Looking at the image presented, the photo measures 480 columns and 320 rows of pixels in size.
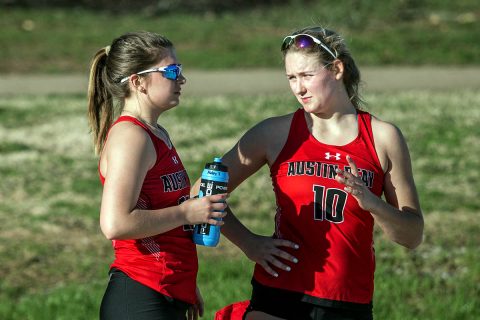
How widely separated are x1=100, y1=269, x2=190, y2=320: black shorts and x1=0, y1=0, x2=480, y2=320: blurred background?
4.63ft

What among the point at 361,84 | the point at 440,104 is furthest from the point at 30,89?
the point at 361,84

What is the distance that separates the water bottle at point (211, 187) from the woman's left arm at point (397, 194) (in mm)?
485

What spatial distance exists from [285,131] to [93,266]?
4.08m

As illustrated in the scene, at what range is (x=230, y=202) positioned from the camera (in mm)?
9492

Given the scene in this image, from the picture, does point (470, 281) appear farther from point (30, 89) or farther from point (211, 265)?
point (30, 89)

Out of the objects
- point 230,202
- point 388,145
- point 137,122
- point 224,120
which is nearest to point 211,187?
point 137,122

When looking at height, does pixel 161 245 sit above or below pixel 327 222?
below

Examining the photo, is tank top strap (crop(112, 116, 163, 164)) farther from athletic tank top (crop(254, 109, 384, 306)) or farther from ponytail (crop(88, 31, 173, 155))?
athletic tank top (crop(254, 109, 384, 306))

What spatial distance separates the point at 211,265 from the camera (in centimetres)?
747

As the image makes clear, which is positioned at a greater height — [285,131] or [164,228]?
[285,131]

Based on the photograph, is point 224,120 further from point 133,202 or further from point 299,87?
point 133,202

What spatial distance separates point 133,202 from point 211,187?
0.99 feet

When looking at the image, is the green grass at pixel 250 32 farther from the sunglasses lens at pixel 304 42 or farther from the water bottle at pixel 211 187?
the water bottle at pixel 211 187

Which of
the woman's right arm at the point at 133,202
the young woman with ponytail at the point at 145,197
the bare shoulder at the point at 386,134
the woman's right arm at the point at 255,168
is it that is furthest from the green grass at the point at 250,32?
the woman's right arm at the point at 133,202
